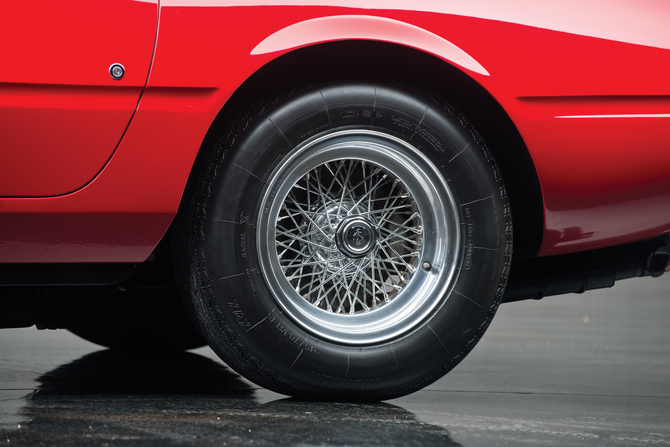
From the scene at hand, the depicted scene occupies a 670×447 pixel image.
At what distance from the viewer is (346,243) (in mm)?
2059

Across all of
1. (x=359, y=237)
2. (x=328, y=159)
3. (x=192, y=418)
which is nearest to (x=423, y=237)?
(x=359, y=237)

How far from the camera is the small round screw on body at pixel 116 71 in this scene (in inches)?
71.1

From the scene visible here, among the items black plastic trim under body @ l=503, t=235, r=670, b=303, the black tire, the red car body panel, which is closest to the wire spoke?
the black tire

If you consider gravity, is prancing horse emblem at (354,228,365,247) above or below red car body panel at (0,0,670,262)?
below

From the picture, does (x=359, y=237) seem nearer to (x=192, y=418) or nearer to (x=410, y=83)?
(x=410, y=83)

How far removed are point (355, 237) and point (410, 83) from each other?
0.45 m

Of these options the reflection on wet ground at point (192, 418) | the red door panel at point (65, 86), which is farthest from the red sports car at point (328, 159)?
the reflection on wet ground at point (192, 418)

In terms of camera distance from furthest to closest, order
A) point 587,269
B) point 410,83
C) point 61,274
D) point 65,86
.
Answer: point 587,269
point 410,83
point 61,274
point 65,86

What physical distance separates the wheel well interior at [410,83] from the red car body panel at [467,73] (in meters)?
0.05

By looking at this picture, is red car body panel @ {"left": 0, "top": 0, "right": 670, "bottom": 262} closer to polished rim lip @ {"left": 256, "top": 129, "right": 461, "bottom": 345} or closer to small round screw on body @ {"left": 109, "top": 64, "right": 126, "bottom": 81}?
small round screw on body @ {"left": 109, "top": 64, "right": 126, "bottom": 81}

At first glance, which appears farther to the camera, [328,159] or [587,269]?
[587,269]

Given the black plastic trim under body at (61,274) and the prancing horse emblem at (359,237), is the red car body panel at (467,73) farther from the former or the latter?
→ the prancing horse emblem at (359,237)

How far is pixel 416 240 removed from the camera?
212 centimetres

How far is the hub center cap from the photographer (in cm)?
206
